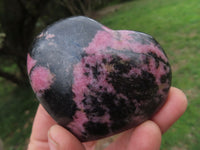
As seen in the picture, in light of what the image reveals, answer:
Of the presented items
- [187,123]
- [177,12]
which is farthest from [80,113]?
[177,12]

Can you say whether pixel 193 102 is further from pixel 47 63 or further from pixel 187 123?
pixel 47 63

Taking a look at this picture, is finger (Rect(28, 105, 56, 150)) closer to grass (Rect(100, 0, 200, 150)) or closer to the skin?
the skin

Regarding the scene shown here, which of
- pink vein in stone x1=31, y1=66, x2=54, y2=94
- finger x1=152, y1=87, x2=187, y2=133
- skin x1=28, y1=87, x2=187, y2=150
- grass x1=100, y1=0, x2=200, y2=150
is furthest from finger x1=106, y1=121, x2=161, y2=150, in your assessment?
grass x1=100, y1=0, x2=200, y2=150

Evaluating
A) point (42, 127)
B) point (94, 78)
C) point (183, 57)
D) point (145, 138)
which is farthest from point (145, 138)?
point (183, 57)

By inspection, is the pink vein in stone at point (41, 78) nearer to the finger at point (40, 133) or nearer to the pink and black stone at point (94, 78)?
the pink and black stone at point (94, 78)

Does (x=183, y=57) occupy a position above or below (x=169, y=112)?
below

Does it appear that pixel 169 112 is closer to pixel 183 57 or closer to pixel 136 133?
pixel 136 133
